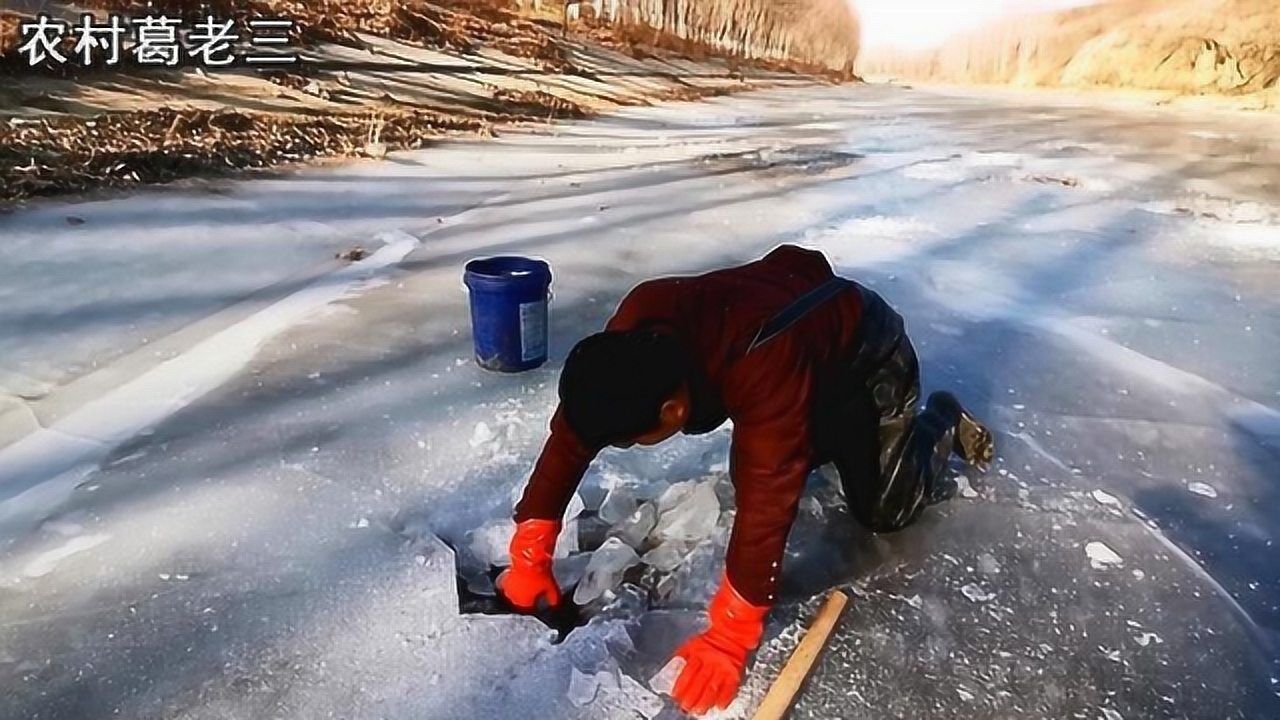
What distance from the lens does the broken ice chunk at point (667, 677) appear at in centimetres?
120

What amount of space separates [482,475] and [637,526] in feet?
1.20

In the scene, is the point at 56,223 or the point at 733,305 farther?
the point at 56,223

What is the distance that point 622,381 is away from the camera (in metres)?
1.05

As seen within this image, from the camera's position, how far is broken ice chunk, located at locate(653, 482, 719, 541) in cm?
152

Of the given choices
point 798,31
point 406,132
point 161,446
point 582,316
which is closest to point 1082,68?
point 798,31

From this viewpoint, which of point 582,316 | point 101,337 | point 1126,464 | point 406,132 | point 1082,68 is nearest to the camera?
point 1126,464

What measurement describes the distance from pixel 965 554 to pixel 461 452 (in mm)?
1064

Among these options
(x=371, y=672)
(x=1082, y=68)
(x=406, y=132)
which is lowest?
(x=371, y=672)

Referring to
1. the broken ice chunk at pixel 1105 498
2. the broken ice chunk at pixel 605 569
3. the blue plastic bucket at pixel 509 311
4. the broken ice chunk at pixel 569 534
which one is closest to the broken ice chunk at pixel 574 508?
the broken ice chunk at pixel 569 534

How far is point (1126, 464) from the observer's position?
1.86 metres

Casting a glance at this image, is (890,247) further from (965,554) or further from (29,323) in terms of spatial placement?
(29,323)

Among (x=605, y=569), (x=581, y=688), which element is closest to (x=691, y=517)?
(x=605, y=569)

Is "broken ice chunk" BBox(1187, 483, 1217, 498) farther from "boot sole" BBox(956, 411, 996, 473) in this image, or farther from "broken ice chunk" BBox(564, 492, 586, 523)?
"broken ice chunk" BBox(564, 492, 586, 523)

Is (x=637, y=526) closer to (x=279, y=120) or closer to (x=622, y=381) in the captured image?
(x=622, y=381)
